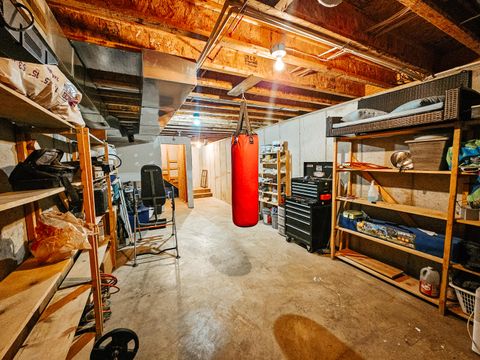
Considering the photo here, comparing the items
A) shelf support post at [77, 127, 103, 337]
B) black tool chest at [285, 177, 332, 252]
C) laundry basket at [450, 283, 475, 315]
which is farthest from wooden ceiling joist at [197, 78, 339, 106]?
laundry basket at [450, 283, 475, 315]

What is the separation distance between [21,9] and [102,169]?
1.64 m

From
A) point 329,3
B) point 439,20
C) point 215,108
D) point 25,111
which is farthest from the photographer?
point 215,108

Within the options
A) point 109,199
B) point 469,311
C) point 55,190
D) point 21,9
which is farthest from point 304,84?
point 109,199

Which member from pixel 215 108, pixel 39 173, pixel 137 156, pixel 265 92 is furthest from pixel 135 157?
pixel 39 173

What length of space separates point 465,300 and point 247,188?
2.22 m

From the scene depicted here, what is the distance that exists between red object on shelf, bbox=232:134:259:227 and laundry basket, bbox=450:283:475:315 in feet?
6.34

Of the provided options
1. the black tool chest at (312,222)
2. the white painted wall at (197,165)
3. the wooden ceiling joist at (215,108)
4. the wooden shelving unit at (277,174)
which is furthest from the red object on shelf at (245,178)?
the white painted wall at (197,165)

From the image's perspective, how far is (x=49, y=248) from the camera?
3.73 ft

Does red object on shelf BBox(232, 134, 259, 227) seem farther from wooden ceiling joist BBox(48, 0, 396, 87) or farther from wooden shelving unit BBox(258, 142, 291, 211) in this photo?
wooden shelving unit BBox(258, 142, 291, 211)

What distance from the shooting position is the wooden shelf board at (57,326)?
0.99m

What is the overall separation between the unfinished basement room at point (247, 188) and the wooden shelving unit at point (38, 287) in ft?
0.04

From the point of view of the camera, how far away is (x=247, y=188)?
207 centimetres

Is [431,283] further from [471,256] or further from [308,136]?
[308,136]

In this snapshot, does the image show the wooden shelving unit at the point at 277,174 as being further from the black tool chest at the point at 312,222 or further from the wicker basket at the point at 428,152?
the wicker basket at the point at 428,152
